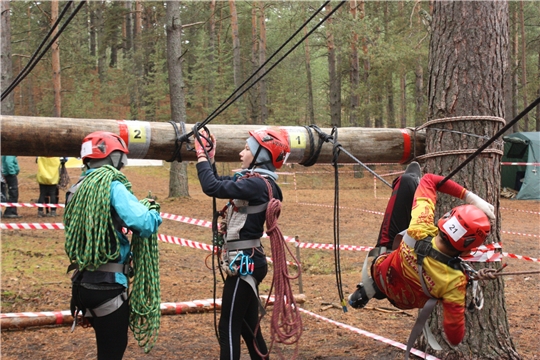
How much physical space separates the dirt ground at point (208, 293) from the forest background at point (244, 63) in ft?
35.8

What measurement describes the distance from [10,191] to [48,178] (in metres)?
0.86

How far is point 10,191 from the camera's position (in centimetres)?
1214

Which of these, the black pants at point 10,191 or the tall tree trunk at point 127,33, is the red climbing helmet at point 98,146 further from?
A: the tall tree trunk at point 127,33

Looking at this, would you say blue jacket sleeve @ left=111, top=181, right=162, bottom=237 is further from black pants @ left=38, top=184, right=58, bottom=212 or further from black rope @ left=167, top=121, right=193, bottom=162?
A: black pants @ left=38, top=184, right=58, bottom=212

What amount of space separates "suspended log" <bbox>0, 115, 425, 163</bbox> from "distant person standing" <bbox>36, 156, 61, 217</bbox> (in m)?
8.19

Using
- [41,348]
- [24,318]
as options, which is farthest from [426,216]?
[24,318]

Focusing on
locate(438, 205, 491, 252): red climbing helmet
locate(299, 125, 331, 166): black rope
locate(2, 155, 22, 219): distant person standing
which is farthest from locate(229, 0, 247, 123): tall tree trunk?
locate(438, 205, 491, 252): red climbing helmet

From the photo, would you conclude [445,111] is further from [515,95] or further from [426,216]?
[515,95]

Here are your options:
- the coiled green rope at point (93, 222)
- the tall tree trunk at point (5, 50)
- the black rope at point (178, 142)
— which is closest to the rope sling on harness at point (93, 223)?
the coiled green rope at point (93, 222)

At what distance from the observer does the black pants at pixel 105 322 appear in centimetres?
361

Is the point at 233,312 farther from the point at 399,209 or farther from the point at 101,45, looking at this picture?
the point at 101,45

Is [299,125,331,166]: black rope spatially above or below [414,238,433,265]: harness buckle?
above

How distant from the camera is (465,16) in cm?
481

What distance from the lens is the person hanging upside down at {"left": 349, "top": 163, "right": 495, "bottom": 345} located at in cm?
346
